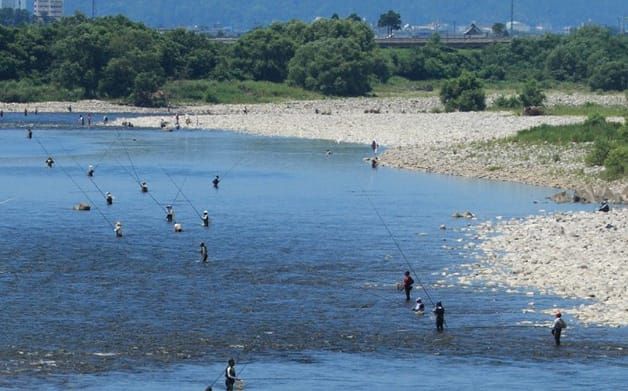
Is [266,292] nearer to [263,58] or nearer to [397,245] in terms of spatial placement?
[397,245]

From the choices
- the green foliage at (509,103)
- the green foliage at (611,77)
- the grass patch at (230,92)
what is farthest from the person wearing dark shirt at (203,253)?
the green foliage at (611,77)

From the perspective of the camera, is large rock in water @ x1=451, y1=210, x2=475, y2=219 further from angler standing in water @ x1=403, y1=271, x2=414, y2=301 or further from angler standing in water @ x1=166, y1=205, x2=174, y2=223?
angler standing in water @ x1=403, y1=271, x2=414, y2=301

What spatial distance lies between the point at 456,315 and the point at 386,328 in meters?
2.45

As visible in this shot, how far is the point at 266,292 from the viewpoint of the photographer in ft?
150

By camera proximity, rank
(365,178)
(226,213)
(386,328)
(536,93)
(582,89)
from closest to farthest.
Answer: (386,328) → (226,213) → (365,178) → (536,93) → (582,89)

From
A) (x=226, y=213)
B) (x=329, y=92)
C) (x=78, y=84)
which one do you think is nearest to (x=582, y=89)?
(x=329, y=92)

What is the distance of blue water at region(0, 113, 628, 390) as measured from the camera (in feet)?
119

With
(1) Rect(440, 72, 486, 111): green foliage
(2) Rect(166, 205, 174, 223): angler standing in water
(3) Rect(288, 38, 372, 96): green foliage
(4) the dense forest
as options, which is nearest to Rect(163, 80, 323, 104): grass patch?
(3) Rect(288, 38, 372, 96): green foliage

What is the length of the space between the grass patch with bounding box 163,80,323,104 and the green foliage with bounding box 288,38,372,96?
1690 millimetres

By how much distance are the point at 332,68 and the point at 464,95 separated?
96.5 ft

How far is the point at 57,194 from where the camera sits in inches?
2852

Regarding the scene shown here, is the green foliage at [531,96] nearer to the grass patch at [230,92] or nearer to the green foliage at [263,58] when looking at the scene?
the grass patch at [230,92]

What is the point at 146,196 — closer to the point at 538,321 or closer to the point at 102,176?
the point at 102,176

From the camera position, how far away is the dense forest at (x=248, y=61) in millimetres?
148250
